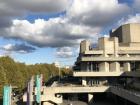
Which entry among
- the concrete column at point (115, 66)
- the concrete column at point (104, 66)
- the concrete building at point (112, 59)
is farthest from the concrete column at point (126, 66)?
the concrete column at point (104, 66)

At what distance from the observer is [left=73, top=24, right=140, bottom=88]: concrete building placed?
103531 mm

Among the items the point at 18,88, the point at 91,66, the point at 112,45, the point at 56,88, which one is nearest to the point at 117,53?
the point at 112,45

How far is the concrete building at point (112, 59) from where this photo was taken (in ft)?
340

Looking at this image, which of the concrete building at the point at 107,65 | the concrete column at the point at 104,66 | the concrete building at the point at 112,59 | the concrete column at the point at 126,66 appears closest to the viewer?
the concrete building at the point at 107,65

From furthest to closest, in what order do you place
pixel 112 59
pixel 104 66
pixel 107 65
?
pixel 107 65 < pixel 104 66 < pixel 112 59

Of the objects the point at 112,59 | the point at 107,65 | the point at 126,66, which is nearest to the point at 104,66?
the point at 107,65

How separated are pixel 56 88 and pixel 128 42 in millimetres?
32860

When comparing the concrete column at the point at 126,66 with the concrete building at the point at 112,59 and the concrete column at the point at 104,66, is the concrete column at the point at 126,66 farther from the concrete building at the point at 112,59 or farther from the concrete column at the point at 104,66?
the concrete column at the point at 104,66

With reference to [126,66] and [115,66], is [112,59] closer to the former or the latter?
[115,66]

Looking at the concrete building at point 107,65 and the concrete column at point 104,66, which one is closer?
the concrete building at point 107,65

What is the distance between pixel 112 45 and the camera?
11000 cm

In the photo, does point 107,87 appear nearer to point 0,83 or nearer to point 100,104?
point 100,104

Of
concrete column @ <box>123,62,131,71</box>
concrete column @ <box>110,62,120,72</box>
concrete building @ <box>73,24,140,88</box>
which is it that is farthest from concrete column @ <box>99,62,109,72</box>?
concrete column @ <box>123,62,131,71</box>

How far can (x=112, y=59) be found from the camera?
105 m
